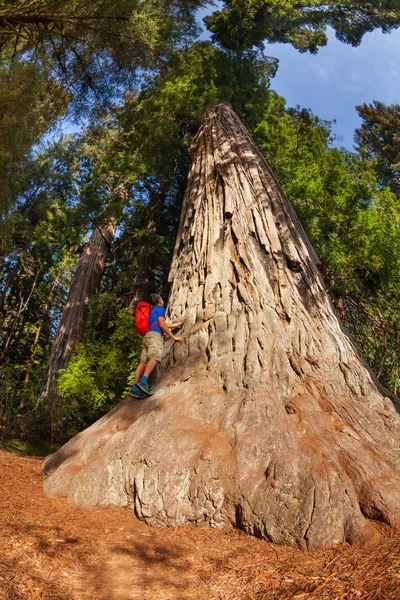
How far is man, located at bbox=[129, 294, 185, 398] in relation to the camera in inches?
236

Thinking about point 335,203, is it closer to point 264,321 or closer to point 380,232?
point 380,232

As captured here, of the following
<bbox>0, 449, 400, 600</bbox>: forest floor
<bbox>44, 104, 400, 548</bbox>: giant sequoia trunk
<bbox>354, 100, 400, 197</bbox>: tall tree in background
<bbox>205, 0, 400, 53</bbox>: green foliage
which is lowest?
<bbox>0, 449, 400, 600</bbox>: forest floor

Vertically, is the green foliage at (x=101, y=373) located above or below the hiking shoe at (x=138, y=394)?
above

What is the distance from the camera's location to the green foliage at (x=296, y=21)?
45.5ft

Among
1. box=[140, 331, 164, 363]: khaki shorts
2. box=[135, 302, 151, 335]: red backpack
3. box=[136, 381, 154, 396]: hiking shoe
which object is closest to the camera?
box=[136, 381, 154, 396]: hiking shoe

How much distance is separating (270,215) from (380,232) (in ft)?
18.6

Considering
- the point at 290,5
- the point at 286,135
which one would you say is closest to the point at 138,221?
the point at 286,135

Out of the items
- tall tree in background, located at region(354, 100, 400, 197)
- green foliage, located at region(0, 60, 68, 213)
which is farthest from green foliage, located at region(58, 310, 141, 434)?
tall tree in background, located at region(354, 100, 400, 197)

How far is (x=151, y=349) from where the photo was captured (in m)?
6.22

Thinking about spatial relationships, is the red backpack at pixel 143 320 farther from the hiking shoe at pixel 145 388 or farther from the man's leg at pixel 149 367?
the hiking shoe at pixel 145 388

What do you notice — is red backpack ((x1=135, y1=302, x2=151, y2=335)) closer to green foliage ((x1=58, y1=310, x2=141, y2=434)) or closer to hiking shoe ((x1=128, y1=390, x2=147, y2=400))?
hiking shoe ((x1=128, y1=390, x2=147, y2=400))

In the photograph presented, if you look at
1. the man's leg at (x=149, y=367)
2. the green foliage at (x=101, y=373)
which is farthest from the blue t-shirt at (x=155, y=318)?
the green foliage at (x=101, y=373)

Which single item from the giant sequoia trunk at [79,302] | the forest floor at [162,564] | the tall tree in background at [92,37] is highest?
the tall tree in background at [92,37]

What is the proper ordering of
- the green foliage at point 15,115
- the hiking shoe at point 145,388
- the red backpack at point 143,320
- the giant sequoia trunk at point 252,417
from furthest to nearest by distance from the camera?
the green foliage at point 15,115 < the red backpack at point 143,320 < the hiking shoe at point 145,388 < the giant sequoia trunk at point 252,417
